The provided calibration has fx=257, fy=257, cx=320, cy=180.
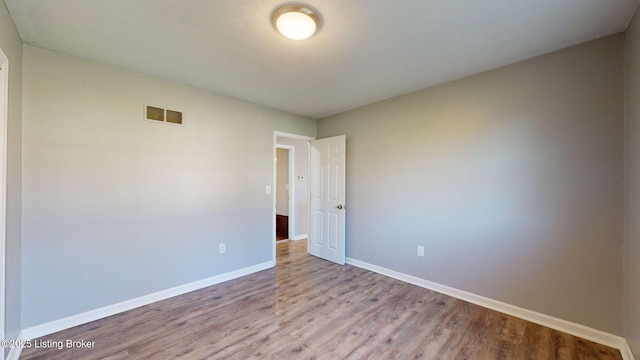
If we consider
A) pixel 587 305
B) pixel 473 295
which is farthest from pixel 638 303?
pixel 473 295

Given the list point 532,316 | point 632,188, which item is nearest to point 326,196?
point 532,316

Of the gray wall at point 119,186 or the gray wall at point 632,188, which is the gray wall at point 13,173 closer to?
the gray wall at point 119,186

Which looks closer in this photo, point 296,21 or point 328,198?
point 296,21

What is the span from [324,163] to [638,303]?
3.38m

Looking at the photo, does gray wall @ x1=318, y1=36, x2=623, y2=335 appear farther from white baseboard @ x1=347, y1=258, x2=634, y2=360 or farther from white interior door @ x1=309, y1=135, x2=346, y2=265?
white interior door @ x1=309, y1=135, x2=346, y2=265

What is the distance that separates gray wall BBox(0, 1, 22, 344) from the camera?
66.8 inches

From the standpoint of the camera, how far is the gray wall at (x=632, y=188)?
1684 mm

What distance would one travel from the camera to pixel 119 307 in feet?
8.14

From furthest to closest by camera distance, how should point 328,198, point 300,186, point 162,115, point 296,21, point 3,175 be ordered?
1. point 300,186
2. point 328,198
3. point 162,115
4. point 296,21
5. point 3,175

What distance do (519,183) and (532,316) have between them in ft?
3.95

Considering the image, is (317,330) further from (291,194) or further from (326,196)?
(291,194)

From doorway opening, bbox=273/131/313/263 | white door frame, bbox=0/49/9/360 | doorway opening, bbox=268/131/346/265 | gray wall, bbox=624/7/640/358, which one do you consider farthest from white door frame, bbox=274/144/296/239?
gray wall, bbox=624/7/640/358

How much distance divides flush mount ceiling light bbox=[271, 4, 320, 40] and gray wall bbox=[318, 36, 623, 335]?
183 centimetres

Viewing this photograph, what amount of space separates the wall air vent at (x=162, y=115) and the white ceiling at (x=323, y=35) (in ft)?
1.14
